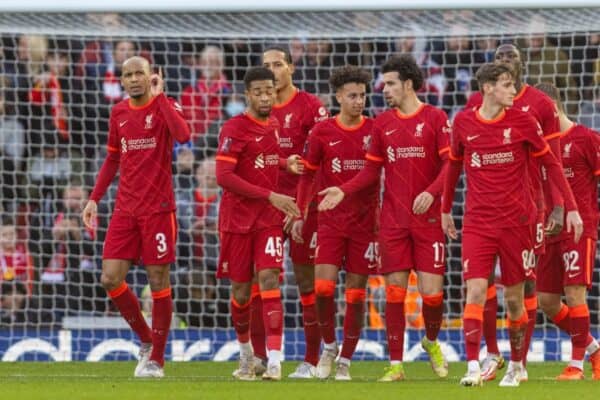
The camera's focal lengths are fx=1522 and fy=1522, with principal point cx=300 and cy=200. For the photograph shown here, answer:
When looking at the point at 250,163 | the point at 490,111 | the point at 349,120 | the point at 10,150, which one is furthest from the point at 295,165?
the point at 10,150

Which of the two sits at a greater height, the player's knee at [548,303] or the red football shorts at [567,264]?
the red football shorts at [567,264]

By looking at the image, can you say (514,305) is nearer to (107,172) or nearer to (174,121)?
(174,121)

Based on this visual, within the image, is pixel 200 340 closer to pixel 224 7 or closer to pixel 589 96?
pixel 224 7

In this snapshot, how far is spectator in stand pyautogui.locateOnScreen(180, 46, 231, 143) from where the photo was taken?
53.9 feet

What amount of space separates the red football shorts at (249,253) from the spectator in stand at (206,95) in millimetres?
5143

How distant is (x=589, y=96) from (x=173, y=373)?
6.20 metres

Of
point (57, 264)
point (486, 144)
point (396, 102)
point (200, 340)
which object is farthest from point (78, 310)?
point (486, 144)

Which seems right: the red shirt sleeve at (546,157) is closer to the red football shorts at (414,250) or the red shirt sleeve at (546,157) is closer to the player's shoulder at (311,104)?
the red football shorts at (414,250)

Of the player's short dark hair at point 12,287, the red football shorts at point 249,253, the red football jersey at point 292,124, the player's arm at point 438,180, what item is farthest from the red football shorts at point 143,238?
the player's short dark hair at point 12,287

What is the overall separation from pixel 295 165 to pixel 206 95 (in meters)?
5.21

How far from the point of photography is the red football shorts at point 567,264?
11648mm

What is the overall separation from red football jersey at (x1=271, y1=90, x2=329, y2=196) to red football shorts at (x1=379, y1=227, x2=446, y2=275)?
1.34 m

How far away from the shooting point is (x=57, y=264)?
15820 millimetres

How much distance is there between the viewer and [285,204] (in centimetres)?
1080
